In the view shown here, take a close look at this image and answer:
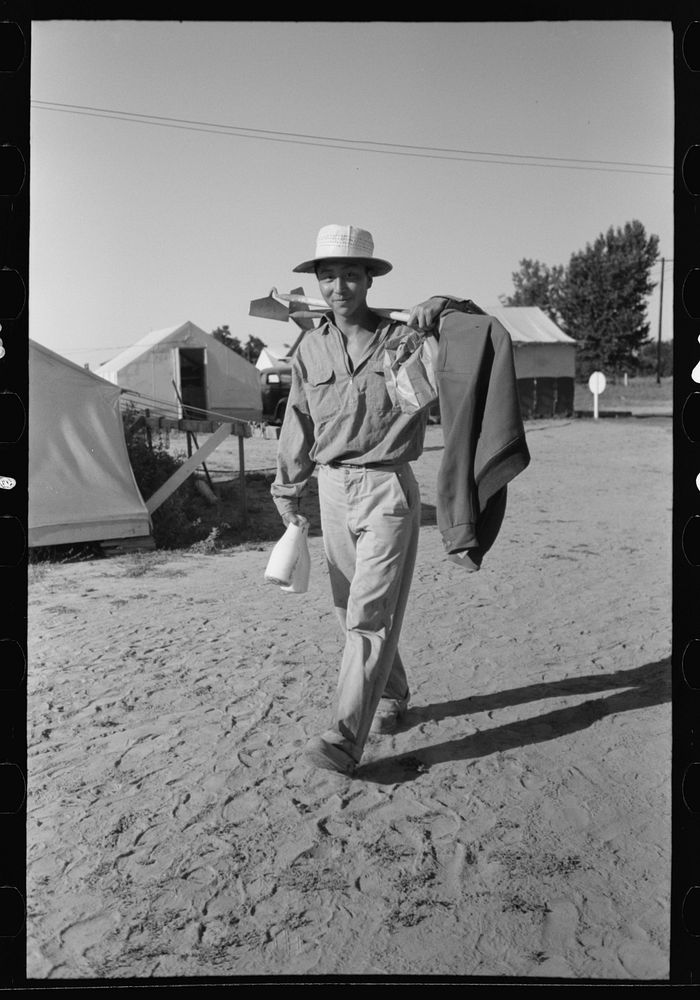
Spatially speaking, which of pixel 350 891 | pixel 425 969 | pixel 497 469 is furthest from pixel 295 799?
pixel 497 469

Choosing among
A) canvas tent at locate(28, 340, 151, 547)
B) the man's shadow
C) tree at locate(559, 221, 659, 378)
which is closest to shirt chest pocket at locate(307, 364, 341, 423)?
tree at locate(559, 221, 659, 378)

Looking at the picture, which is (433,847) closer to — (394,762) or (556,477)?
(394,762)

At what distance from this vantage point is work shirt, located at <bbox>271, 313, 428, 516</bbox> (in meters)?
2.96

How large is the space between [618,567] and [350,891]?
4.36m

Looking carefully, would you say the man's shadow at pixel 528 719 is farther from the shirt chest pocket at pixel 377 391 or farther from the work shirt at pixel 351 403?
the shirt chest pocket at pixel 377 391

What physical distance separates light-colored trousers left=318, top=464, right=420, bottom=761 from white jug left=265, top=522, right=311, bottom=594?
0.61 feet

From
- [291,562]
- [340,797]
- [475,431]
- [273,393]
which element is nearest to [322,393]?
[291,562]

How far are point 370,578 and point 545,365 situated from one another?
819 inches

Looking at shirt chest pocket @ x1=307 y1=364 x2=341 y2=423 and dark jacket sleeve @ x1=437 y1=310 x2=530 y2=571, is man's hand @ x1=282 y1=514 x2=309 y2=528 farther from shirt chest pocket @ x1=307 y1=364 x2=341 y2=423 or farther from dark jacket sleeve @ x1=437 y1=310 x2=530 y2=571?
dark jacket sleeve @ x1=437 y1=310 x2=530 y2=571

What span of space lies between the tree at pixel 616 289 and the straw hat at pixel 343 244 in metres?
0.86

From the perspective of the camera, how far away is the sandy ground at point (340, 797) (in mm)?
2260

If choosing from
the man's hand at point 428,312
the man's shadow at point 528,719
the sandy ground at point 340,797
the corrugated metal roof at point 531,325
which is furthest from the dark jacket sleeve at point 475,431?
the corrugated metal roof at point 531,325

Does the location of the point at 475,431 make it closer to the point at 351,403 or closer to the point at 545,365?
the point at 351,403

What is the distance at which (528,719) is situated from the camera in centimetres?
359
